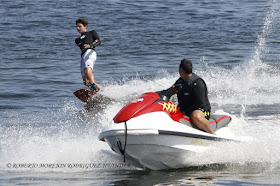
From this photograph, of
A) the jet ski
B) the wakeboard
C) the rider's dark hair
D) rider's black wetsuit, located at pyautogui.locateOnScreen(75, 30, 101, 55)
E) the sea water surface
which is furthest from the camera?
the wakeboard

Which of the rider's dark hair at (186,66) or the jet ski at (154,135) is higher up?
the rider's dark hair at (186,66)

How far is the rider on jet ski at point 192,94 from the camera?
6828mm

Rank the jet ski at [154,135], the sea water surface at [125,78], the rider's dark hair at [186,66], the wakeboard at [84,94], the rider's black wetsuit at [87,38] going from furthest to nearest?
the wakeboard at [84,94], the rider's black wetsuit at [87,38], the sea water surface at [125,78], the rider's dark hair at [186,66], the jet ski at [154,135]

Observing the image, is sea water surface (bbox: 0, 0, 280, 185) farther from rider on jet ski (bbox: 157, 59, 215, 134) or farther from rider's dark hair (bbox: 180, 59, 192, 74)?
rider's dark hair (bbox: 180, 59, 192, 74)

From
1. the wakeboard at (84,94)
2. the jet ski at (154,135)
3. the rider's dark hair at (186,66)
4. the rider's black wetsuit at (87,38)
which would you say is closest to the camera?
the jet ski at (154,135)

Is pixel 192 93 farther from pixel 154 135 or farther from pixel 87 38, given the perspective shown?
pixel 87 38

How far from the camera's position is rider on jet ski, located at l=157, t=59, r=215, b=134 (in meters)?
6.83

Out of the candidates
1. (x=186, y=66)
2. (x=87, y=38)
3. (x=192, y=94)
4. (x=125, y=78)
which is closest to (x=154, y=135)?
(x=192, y=94)

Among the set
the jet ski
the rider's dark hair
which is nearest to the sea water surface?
the jet ski

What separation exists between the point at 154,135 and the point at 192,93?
0.93 m

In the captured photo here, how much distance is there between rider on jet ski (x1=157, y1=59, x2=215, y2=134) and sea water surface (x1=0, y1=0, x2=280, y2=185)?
0.47 metres

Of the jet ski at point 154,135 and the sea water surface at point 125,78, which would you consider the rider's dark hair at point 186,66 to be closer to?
the jet ski at point 154,135

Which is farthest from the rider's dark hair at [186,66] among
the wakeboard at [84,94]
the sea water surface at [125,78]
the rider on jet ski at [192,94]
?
the wakeboard at [84,94]

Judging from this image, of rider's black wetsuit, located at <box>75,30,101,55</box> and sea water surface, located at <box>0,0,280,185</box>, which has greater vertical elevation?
rider's black wetsuit, located at <box>75,30,101,55</box>
